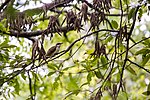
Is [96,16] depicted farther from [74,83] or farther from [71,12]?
[74,83]

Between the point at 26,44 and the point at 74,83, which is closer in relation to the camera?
the point at 74,83

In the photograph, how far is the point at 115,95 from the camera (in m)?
0.90

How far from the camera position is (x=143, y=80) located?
3203mm

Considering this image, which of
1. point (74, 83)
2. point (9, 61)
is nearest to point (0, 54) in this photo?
point (9, 61)


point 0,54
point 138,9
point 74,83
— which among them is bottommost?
point 74,83

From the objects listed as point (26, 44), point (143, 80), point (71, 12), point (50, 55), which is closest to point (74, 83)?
point (50, 55)

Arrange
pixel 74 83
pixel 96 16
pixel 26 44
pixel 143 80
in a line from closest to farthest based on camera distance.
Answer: pixel 96 16 < pixel 74 83 < pixel 26 44 < pixel 143 80

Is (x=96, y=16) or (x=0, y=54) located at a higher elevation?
(x=96, y=16)

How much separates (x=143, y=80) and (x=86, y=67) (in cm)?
217

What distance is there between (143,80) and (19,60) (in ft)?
7.15

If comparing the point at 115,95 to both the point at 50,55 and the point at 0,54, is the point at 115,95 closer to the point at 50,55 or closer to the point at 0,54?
the point at 50,55

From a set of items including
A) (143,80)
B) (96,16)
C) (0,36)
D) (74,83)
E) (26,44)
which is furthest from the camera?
(143,80)

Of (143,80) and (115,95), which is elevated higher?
(115,95)

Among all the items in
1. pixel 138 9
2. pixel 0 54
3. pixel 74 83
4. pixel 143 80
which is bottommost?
pixel 143 80
